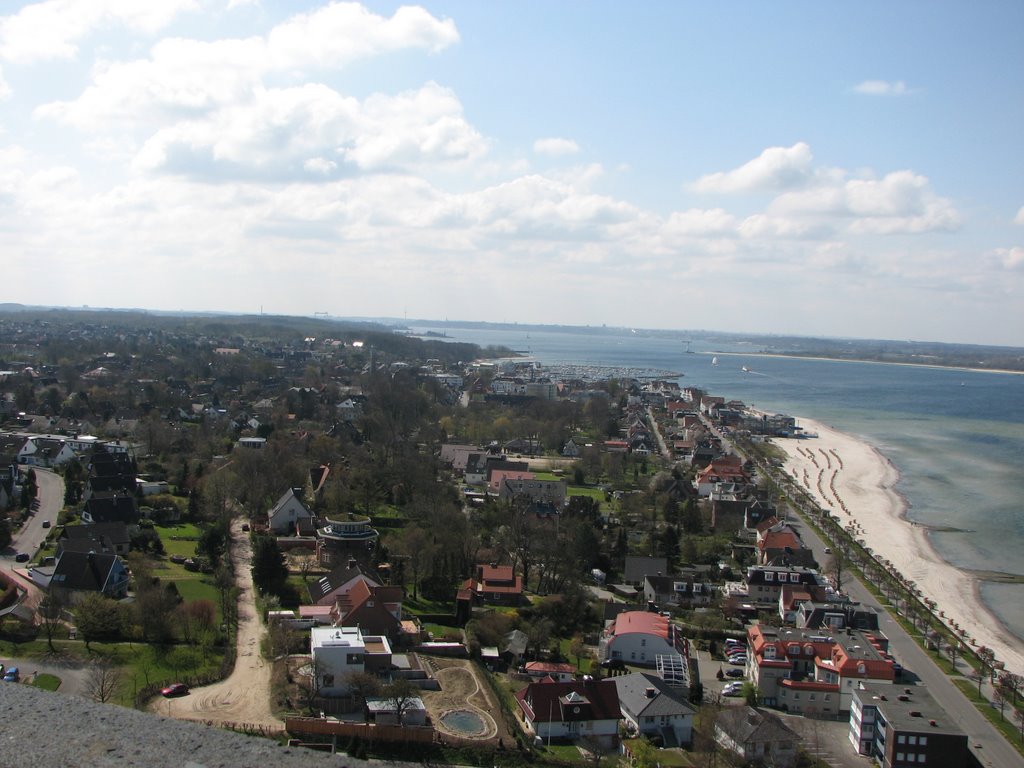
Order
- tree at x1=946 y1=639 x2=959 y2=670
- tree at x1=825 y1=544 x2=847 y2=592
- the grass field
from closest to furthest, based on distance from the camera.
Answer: the grass field < tree at x1=946 y1=639 x2=959 y2=670 < tree at x1=825 y1=544 x2=847 y2=592

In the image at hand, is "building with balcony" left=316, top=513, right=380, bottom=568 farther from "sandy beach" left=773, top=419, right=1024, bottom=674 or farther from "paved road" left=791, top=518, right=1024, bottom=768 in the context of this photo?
"sandy beach" left=773, top=419, right=1024, bottom=674

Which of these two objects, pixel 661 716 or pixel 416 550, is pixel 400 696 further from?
pixel 416 550

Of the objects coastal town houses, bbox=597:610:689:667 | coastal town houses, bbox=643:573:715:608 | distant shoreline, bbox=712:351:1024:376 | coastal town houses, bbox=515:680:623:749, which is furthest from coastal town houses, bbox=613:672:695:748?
distant shoreline, bbox=712:351:1024:376

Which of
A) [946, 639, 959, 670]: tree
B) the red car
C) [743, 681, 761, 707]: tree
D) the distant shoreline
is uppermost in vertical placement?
the distant shoreline

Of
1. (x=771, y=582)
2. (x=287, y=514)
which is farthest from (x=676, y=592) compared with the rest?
(x=287, y=514)

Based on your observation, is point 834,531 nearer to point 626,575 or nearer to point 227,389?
point 626,575

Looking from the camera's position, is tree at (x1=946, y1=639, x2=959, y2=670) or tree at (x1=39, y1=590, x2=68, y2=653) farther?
tree at (x1=946, y1=639, x2=959, y2=670)

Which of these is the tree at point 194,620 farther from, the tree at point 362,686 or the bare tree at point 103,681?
the tree at point 362,686

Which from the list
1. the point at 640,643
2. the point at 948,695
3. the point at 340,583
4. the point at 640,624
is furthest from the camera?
the point at 340,583
